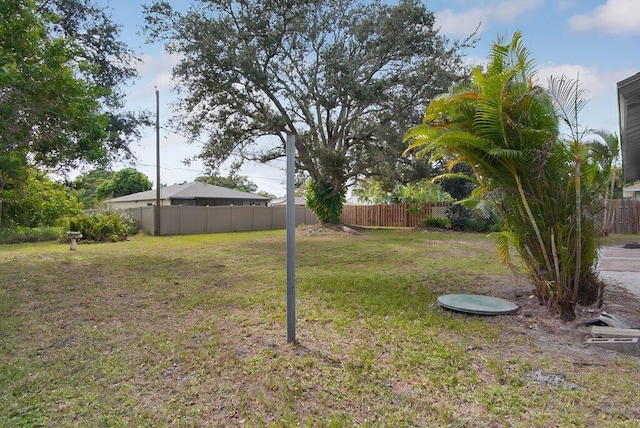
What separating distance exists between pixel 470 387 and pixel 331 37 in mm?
15792

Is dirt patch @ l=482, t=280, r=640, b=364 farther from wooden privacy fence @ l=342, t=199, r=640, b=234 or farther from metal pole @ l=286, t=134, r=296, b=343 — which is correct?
wooden privacy fence @ l=342, t=199, r=640, b=234

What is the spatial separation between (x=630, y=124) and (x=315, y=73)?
11.6m

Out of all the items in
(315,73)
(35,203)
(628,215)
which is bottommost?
(628,215)

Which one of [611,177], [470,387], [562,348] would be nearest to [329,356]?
[470,387]

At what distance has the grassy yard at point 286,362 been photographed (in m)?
2.37

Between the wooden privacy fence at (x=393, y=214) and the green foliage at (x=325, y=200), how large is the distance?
4342 mm

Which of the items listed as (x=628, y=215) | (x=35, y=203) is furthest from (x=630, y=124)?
(x=35, y=203)

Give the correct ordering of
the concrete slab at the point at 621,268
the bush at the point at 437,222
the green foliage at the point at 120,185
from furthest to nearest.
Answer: the green foliage at the point at 120,185, the bush at the point at 437,222, the concrete slab at the point at 621,268

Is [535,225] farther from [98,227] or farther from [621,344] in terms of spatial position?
[98,227]

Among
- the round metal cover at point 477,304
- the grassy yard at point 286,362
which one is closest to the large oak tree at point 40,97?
the grassy yard at point 286,362

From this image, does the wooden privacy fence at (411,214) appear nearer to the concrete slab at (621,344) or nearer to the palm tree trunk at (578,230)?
the palm tree trunk at (578,230)

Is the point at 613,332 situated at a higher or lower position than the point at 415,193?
lower

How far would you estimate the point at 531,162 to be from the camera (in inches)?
172

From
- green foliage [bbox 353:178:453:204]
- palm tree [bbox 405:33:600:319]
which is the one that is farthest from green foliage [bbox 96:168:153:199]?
palm tree [bbox 405:33:600:319]
